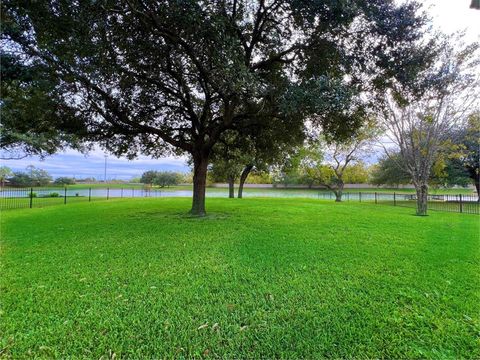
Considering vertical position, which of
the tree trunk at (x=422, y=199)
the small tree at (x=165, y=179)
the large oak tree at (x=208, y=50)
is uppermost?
the large oak tree at (x=208, y=50)

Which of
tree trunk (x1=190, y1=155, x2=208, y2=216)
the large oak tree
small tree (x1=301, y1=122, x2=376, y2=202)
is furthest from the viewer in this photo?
small tree (x1=301, y1=122, x2=376, y2=202)

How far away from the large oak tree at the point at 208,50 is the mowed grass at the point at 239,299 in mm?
3178

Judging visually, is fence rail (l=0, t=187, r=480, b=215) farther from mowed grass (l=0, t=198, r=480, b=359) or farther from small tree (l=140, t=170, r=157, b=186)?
small tree (l=140, t=170, r=157, b=186)

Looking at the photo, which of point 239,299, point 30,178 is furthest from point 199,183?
point 30,178

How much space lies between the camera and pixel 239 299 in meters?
2.67

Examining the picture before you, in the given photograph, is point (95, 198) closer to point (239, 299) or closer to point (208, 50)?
point (208, 50)

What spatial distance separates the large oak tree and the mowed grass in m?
3.18

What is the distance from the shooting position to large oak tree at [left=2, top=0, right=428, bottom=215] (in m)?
4.54

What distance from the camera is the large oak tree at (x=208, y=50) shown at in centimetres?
454

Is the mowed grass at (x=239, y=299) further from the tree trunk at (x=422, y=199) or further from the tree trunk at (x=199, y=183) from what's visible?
the tree trunk at (x=422, y=199)

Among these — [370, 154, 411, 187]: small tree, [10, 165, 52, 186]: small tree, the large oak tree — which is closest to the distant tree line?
[10, 165, 52, 186]: small tree

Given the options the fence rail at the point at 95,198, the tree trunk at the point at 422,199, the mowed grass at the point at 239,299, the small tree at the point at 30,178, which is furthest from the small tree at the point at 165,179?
the mowed grass at the point at 239,299

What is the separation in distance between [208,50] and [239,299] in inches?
177

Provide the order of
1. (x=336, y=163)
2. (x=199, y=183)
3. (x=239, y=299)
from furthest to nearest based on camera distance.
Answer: (x=336, y=163) → (x=199, y=183) → (x=239, y=299)
